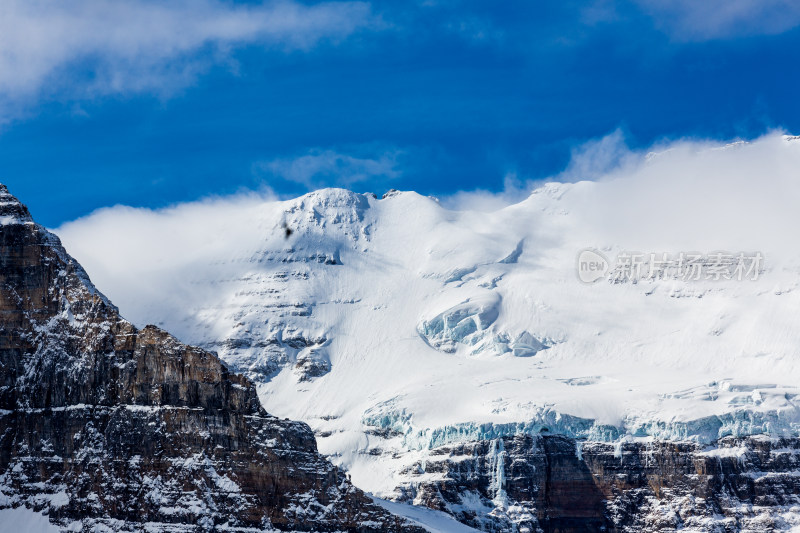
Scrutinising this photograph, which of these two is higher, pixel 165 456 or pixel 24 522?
pixel 165 456

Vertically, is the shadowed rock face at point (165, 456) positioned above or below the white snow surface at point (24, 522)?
above

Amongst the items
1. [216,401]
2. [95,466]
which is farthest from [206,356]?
[95,466]

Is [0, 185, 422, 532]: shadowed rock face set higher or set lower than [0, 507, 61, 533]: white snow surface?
higher

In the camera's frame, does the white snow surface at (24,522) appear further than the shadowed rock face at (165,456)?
No

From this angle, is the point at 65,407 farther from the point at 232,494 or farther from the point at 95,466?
the point at 232,494

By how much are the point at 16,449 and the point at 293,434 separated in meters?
33.4

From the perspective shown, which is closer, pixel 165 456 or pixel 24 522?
pixel 24 522

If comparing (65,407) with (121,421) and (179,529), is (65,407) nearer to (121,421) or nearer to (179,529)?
(121,421)

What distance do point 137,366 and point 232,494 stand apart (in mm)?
19380

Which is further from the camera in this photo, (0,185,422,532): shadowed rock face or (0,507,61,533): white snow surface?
(0,185,422,532): shadowed rock face

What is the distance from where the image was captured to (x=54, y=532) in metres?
191

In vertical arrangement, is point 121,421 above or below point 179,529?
above

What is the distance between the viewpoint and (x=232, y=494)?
7633 inches

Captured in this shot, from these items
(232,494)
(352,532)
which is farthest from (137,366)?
(352,532)
